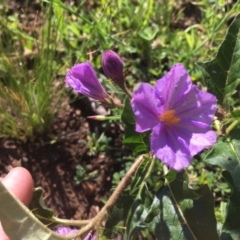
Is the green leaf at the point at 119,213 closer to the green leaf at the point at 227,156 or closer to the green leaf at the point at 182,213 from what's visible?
the green leaf at the point at 182,213

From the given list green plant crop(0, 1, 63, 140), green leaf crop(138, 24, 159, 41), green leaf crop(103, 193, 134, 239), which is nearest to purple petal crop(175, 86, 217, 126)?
green leaf crop(103, 193, 134, 239)

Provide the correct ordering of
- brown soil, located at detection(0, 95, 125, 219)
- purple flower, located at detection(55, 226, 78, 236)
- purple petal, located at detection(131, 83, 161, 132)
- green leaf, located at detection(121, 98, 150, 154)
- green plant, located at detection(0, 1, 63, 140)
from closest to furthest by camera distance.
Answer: purple petal, located at detection(131, 83, 161, 132) < green leaf, located at detection(121, 98, 150, 154) < purple flower, located at detection(55, 226, 78, 236) < green plant, located at detection(0, 1, 63, 140) < brown soil, located at detection(0, 95, 125, 219)

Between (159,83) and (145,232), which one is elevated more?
(159,83)

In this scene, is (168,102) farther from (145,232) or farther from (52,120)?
(52,120)

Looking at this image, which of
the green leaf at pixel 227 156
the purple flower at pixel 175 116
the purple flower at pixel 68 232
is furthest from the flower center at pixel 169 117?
the purple flower at pixel 68 232

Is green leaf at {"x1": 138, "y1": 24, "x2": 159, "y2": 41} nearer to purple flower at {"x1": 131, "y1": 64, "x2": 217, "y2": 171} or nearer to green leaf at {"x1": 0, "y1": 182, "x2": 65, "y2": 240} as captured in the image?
purple flower at {"x1": 131, "y1": 64, "x2": 217, "y2": 171}

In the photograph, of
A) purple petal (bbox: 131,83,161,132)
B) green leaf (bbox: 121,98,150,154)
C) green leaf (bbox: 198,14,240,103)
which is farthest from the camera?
green leaf (bbox: 198,14,240,103)

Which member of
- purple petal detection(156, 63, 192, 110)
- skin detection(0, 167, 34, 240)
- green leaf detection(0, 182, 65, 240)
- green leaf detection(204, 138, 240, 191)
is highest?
purple petal detection(156, 63, 192, 110)

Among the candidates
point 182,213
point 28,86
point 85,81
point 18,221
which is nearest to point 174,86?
point 85,81

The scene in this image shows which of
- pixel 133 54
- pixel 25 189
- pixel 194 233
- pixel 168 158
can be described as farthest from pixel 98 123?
pixel 168 158
